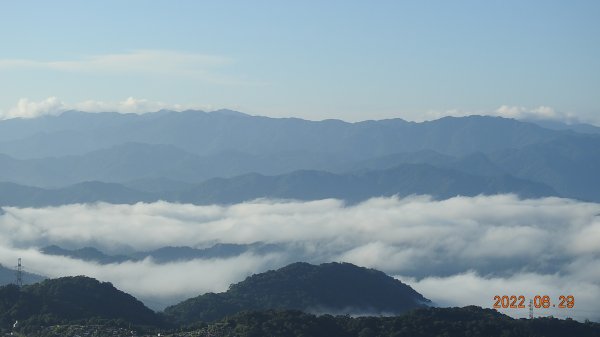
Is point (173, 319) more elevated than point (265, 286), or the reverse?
point (265, 286)

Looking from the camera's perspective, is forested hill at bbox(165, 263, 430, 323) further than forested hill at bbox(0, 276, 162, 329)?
Yes

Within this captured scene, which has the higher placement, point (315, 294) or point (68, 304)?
point (315, 294)

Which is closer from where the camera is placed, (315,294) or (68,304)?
(68,304)

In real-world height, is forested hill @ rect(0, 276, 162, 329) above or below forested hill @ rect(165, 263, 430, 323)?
below

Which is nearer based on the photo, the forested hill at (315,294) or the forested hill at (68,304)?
the forested hill at (68,304)

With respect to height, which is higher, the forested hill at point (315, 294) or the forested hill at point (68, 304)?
the forested hill at point (315, 294)

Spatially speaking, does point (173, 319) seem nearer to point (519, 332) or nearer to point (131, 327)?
point (131, 327)

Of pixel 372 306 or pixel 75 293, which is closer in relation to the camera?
pixel 75 293

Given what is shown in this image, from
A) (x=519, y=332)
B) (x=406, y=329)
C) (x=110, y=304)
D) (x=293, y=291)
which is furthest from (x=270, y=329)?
(x=293, y=291)
